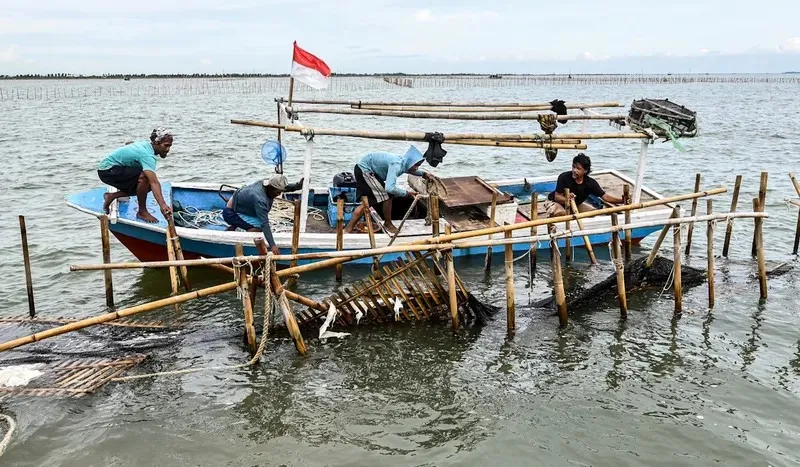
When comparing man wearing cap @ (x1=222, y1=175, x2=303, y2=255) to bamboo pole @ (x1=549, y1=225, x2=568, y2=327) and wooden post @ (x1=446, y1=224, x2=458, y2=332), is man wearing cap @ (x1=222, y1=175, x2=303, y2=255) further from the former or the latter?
bamboo pole @ (x1=549, y1=225, x2=568, y2=327)

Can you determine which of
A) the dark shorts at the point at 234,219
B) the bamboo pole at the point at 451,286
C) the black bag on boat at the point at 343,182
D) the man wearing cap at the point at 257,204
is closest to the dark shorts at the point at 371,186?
the black bag on boat at the point at 343,182

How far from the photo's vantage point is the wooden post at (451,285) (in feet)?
25.3

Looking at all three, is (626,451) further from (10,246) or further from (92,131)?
(92,131)

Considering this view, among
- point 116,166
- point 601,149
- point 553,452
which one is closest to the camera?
point 553,452

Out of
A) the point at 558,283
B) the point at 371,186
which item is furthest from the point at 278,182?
the point at 558,283

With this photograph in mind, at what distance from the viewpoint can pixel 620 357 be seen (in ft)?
26.4

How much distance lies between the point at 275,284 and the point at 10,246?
881cm

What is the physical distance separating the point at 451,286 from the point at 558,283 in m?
1.51

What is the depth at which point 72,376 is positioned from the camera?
6.84 metres

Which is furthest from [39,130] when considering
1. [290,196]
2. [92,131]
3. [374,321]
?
[374,321]

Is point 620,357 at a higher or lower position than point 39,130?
lower

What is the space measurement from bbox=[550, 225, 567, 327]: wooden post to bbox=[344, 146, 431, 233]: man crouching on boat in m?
2.89

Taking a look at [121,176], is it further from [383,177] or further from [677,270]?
[677,270]

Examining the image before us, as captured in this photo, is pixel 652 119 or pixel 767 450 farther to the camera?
pixel 652 119
